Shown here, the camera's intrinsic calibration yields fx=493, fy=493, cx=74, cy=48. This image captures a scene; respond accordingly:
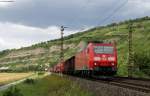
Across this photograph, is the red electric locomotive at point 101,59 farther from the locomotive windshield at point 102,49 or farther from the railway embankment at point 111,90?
the railway embankment at point 111,90

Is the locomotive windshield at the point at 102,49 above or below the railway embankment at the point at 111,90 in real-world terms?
above

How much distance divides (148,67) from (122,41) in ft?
268

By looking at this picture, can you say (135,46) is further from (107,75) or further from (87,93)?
(87,93)

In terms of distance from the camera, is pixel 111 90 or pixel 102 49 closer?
pixel 111 90

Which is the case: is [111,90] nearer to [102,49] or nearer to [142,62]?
[102,49]

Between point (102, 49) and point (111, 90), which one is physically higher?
point (102, 49)

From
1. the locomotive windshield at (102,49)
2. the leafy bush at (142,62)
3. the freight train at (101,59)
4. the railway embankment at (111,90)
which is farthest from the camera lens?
the leafy bush at (142,62)

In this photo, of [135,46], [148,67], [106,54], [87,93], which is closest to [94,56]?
[106,54]

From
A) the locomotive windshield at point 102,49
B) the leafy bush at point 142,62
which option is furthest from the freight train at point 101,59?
the leafy bush at point 142,62

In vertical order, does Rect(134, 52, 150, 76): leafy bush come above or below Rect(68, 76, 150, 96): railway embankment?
above

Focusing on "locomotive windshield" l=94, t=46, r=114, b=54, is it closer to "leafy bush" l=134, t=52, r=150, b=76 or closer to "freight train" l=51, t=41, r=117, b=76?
"freight train" l=51, t=41, r=117, b=76

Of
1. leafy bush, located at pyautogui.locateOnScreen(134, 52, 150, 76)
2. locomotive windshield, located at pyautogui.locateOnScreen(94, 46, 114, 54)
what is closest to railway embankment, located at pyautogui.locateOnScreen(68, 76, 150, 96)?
locomotive windshield, located at pyautogui.locateOnScreen(94, 46, 114, 54)

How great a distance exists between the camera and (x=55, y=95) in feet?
131

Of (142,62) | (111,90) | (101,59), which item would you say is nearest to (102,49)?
(101,59)
